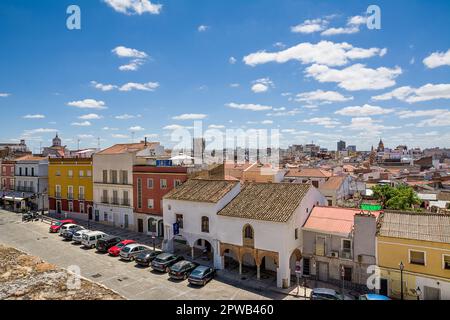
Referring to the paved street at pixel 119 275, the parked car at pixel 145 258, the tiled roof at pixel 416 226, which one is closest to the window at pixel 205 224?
the paved street at pixel 119 275

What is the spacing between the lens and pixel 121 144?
45.8m

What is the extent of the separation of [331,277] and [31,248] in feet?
95.6

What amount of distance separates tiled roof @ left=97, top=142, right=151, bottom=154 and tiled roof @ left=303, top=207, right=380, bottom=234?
972 inches

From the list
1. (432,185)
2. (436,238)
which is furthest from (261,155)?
(436,238)

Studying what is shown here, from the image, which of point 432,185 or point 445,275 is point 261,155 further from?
point 445,275

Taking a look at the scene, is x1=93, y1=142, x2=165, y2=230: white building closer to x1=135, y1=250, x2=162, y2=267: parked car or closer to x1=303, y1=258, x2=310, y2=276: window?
x1=135, y1=250, x2=162, y2=267: parked car

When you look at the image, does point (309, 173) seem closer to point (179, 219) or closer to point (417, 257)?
point (179, 219)

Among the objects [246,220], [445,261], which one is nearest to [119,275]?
[246,220]

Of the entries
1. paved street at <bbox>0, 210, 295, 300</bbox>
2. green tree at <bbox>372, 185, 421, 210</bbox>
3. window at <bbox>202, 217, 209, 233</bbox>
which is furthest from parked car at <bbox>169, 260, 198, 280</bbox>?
green tree at <bbox>372, 185, 421, 210</bbox>

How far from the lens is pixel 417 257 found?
20.3 m

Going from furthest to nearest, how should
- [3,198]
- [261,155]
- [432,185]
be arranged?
[261,155] → [432,185] → [3,198]

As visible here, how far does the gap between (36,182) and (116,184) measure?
68.1ft

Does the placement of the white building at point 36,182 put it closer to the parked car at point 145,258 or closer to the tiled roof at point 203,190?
the tiled roof at point 203,190

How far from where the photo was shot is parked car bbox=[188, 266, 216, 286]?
22453 mm
